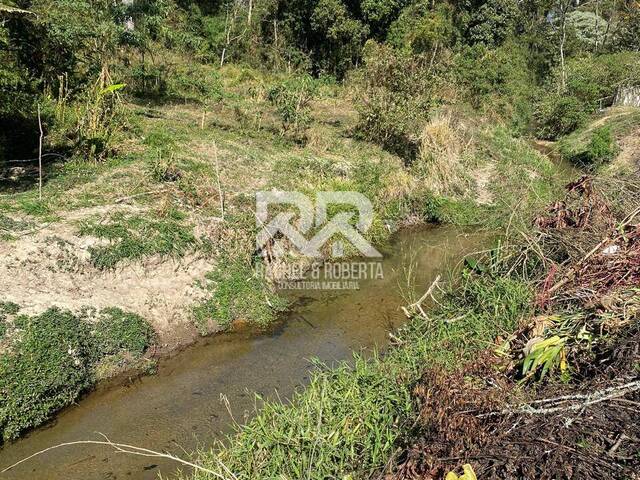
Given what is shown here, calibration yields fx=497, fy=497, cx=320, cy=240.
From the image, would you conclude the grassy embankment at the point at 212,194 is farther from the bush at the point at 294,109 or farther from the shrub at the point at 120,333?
the bush at the point at 294,109

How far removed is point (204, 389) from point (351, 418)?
7.69 feet

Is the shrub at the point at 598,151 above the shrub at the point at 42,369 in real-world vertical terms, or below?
above

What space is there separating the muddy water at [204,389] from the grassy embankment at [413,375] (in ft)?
2.24

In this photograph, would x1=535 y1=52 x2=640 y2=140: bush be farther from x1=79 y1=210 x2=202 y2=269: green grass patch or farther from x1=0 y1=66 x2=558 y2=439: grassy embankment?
x1=79 y1=210 x2=202 y2=269: green grass patch

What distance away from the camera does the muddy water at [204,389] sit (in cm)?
479

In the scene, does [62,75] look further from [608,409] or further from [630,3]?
[630,3]

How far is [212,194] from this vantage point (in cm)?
870

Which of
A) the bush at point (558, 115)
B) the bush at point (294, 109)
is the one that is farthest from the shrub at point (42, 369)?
the bush at point (558, 115)

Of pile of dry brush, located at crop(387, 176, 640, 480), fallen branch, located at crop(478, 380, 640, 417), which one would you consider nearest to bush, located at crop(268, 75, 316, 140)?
pile of dry brush, located at crop(387, 176, 640, 480)

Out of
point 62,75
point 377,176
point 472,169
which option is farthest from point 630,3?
point 62,75

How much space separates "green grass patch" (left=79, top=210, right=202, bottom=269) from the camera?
265 inches

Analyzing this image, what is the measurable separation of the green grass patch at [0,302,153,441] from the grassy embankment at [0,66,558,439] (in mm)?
14

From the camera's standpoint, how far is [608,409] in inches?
118

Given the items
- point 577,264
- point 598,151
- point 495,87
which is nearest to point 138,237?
point 577,264
